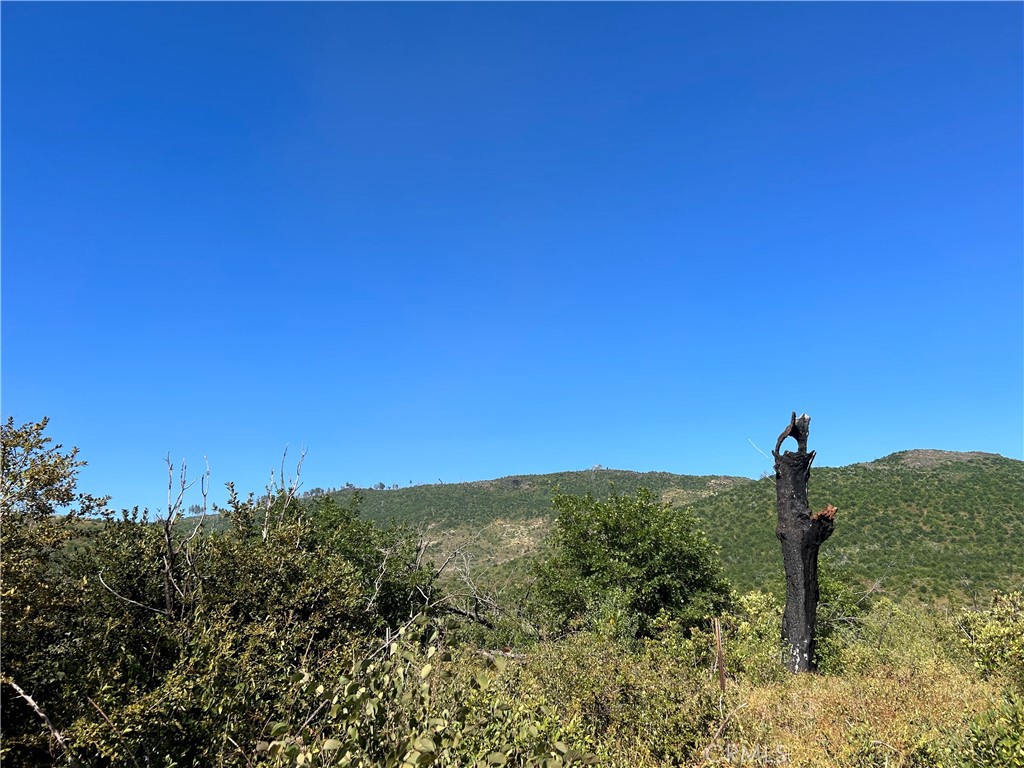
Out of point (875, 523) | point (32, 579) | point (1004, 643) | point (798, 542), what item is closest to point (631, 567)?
point (798, 542)

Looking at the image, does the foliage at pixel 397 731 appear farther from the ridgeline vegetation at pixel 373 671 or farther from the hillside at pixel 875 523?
the hillside at pixel 875 523

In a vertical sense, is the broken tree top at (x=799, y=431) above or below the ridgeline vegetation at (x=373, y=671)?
above

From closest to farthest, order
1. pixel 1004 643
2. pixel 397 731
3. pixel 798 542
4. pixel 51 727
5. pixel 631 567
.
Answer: pixel 397 731, pixel 51 727, pixel 1004 643, pixel 798 542, pixel 631 567

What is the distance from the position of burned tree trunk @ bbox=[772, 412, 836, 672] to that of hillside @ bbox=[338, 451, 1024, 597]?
10.7m

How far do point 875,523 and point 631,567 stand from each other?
110 feet

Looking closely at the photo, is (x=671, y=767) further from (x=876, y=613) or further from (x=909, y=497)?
(x=909, y=497)

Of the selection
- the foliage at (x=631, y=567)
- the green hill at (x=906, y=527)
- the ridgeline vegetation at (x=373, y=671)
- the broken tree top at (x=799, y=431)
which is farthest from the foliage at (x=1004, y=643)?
the green hill at (x=906, y=527)

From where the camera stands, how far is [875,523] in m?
41.8

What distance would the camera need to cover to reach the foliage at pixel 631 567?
18.3 m

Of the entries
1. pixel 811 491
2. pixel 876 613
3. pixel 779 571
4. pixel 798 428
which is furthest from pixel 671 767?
pixel 811 491

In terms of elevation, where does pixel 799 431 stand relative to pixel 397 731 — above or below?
above

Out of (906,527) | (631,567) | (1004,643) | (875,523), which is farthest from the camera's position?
(875,523)

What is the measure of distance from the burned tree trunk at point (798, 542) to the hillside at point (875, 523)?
10733 millimetres

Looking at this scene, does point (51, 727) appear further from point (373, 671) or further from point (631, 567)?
point (631, 567)
